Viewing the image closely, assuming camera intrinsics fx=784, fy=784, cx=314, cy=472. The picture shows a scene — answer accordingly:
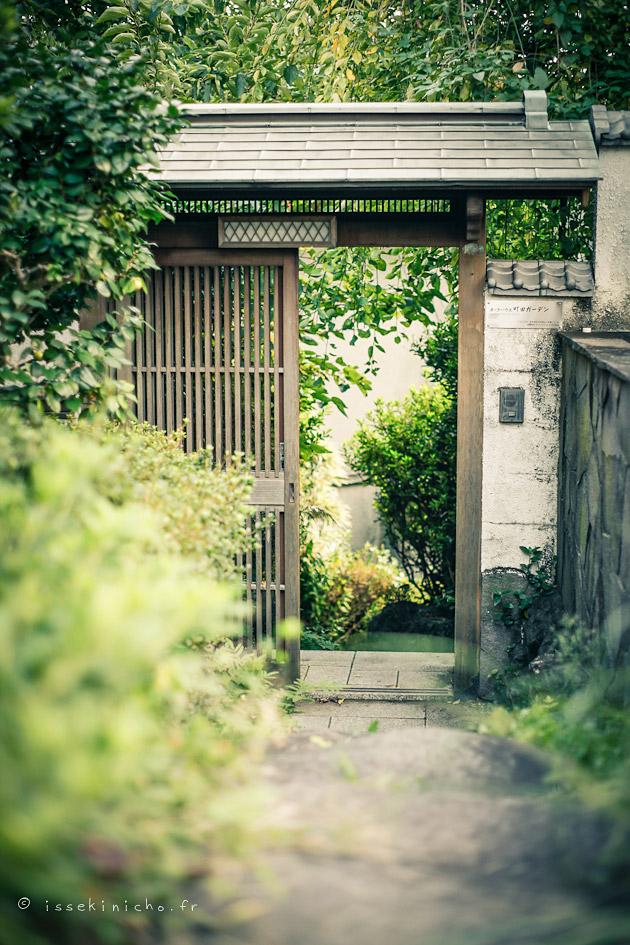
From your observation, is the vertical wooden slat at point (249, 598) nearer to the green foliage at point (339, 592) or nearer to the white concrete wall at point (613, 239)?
the green foliage at point (339, 592)

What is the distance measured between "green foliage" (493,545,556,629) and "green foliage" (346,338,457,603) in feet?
8.48

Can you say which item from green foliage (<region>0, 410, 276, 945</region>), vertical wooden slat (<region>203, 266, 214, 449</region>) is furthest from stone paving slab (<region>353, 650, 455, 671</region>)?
green foliage (<region>0, 410, 276, 945</region>)

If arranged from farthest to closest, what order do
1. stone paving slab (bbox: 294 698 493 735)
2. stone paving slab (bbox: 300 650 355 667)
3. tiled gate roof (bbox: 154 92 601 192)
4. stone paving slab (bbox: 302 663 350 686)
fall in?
stone paving slab (bbox: 300 650 355 667)
stone paving slab (bbox: 302 663 350 686)
stone paving slab (bbox: 294 698 493 735)
tiled gate roof (bbox: 154 92 601 192)

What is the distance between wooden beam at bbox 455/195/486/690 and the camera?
520 centimetres

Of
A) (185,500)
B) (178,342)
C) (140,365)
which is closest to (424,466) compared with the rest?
(178,342)

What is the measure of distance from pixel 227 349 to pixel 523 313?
2.00 meters

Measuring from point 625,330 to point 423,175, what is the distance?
1636 mm

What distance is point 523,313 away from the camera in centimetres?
511

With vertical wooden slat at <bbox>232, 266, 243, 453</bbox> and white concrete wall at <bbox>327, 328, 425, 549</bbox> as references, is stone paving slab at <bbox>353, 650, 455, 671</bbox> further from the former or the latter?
white concrete wall at <bbox>327, 328, 425, 549</bbox>

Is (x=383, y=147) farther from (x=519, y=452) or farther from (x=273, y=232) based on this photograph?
(x=519, y=452)

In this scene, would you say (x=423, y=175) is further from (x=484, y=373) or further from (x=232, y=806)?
(x=232, y=806)

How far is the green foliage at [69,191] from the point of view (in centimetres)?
358

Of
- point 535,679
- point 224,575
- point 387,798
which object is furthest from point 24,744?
point 535,679

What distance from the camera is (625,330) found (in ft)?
16.6
